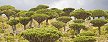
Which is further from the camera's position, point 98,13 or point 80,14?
point 98,13

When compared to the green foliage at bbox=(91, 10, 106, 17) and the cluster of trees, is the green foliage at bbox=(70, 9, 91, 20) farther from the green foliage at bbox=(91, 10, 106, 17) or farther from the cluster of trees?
the green foliage at bbox=(91, 10, 106, 17)

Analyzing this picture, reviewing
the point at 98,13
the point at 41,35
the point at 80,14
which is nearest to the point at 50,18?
the point at 80,14

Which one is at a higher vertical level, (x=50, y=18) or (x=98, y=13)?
(x=98, y=13)

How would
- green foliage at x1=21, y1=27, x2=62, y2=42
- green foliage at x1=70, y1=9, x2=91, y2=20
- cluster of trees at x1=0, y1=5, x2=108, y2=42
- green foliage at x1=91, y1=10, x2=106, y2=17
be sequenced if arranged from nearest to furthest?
green foliage at x1=21, y1=27, x2=62, y2=42 → cluster of trees at x1=0, y1=5, x2=108, y2=42 → green foliage at x1=70, y1=9, x2=91, y2=20 → green foliage at x1=91, y1=10, x2=106, y2=17

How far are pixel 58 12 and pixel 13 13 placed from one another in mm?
18768

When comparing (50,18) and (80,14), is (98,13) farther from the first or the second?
(50,18)

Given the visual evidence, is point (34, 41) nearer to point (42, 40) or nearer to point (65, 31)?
point (42, 40)

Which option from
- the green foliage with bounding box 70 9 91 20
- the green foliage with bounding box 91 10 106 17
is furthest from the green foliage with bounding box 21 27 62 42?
the green foliage with bounding box 91 10 106 17

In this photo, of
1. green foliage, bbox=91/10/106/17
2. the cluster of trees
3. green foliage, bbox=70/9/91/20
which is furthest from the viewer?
green foliage, bbox=91/10/106/17

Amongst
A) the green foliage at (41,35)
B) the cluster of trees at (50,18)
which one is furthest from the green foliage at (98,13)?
the green foliage at (41,35)

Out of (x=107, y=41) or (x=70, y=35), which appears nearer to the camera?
(x=107, y=41)

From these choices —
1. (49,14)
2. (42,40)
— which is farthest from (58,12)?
(42,40)

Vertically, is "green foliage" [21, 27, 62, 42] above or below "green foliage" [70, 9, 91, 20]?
above

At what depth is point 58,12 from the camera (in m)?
123
